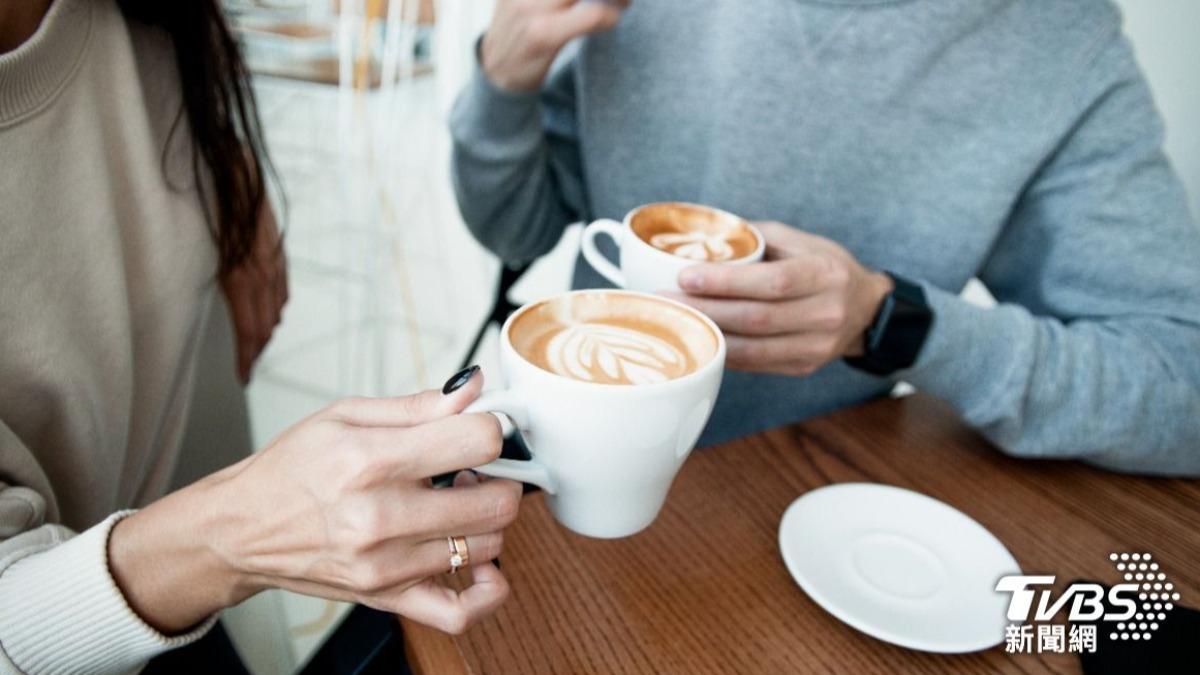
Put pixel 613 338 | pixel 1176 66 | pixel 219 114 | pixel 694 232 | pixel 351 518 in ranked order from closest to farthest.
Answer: pixel 351 518
pixel 613 338
pixel 694 232
pixel 219 114
pixel 1176 66

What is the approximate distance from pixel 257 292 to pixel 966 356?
0.86 m

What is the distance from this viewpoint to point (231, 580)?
1.55 ft

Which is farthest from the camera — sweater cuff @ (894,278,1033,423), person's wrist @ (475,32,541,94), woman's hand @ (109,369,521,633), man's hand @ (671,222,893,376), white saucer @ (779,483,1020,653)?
person's wrist @ (475,32,541,94)

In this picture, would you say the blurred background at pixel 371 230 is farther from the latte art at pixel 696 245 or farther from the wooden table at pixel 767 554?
the latte art at pixel 696 245

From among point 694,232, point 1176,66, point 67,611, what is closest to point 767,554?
point 694,232

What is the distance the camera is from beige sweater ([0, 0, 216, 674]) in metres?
0.49

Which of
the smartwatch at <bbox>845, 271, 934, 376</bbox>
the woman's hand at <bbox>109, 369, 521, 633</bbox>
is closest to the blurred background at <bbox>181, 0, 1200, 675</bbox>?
the woman's hand at <bbox>109, 369, 521, 633</bbox>

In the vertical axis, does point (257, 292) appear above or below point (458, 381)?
below

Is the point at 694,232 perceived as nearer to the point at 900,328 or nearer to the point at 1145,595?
the point at 900,328

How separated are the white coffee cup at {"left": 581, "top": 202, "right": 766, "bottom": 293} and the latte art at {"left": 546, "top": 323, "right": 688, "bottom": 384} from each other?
112 mm

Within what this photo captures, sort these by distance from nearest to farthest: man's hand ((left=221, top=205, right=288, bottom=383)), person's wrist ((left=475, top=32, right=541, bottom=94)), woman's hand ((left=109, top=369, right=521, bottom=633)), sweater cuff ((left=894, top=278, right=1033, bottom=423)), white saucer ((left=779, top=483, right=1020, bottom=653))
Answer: woman's hand ((left=109, top=369, right=521, bottom=633))
white saucer ((left=779, top=483, right=1020, bottom=653))
sweater cuff ((left=894, top=278, right=1033, bottom=423))
person's wrist ((left=475, top=32, right=541, bottom=94))
man's hand ((left=221, top=205, right=288, bottom=383))

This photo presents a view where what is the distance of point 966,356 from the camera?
28.0 inches

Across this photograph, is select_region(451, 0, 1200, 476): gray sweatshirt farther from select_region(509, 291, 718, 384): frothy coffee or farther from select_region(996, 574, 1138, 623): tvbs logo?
select_region(509, 291, 718, 384): frothy coffee

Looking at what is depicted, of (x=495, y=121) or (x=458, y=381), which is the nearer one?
(x=458, y=381)
